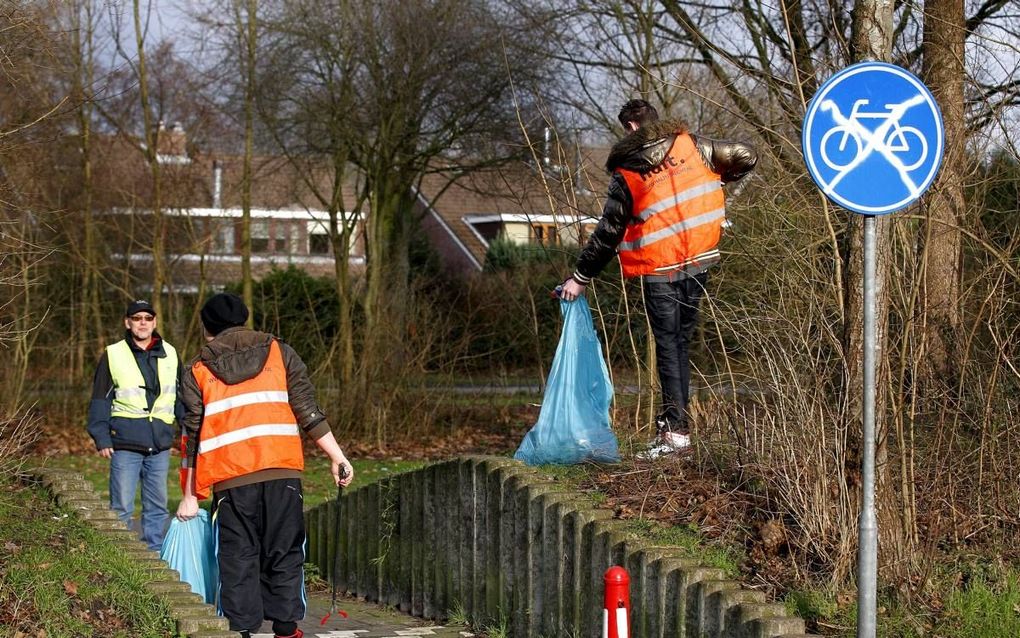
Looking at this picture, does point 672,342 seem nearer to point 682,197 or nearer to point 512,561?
point 682,197

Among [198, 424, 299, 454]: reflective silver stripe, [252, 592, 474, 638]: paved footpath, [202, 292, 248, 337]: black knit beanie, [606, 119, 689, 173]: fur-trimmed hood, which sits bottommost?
[252, 592, 474, 638]: paved footpath

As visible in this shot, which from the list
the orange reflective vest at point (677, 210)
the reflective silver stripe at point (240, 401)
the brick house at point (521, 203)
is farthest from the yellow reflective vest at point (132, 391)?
the orange reflective vest at point (677, 210)

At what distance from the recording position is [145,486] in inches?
351

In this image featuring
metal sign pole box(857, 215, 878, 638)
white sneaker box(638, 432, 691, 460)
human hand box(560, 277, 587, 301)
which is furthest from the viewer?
human hand box(560, 277, 587, 301)

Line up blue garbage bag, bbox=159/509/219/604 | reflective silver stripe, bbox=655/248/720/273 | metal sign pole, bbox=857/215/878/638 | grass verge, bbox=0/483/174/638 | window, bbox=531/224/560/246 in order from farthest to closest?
1. window, bbox=531/224/560/246
2. reflective silver stripe, bbox=655/248/720/273
3. blue garbage bag, bbox=159/509/219/604
4. grass verge, bbox=0/483/174/638
5. metal sign pole, bbox=857/215/878/638

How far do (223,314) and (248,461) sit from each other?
75 centimetres

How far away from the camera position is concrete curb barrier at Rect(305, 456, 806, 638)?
5.83 meters

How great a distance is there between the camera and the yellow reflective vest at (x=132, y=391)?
875 centimetres

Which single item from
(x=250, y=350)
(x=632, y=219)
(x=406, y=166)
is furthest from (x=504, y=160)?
(x=250, y=350)

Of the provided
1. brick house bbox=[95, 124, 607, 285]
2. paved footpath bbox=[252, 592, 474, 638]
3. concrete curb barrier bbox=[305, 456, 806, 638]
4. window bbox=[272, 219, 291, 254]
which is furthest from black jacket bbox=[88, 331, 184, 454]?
window bbox=[272, 219, 291, 254]

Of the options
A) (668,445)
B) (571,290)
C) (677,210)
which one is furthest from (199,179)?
(668,445)

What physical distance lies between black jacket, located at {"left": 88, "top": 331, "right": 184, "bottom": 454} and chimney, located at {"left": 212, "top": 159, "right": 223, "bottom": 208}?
13.0m

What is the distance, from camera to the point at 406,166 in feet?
68.1

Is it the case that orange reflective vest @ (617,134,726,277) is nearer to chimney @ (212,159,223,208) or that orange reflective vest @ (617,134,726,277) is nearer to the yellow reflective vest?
the yellow reflective vest
